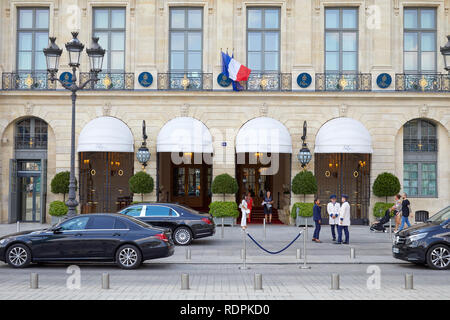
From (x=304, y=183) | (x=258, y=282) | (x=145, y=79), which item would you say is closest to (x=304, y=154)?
(x=304, y=183)

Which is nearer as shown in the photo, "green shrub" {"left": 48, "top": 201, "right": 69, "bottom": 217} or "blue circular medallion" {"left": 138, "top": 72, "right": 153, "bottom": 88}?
"green shrub" {"left": 48, "top": 201, "right": 69, "bottom": 217}

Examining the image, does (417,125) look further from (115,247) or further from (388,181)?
(115,247)

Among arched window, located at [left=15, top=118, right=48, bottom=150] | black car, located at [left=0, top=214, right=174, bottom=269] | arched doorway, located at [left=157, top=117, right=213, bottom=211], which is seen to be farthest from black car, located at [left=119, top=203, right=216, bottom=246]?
arched doorway, located at [left=157, top=117, right=213, bottom=211]

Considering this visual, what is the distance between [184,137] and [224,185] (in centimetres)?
308

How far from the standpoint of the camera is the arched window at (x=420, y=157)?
30.4m

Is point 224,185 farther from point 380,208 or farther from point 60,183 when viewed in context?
point 60,183

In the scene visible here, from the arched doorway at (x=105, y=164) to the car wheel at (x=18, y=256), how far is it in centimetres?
1312

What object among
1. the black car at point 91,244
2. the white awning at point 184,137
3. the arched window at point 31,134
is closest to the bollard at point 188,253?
the black car at point 91,244

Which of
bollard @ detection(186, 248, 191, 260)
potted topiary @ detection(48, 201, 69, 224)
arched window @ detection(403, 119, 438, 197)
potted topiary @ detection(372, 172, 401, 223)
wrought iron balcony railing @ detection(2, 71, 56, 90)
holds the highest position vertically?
wrought iron balcony railing @ detection(2, 71, 56, 90)

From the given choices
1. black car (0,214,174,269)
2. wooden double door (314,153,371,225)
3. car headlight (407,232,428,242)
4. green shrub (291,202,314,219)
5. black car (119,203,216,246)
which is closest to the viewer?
black car (0,214,174,269)

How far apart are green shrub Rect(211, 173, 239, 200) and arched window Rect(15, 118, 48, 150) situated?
30.6 feet

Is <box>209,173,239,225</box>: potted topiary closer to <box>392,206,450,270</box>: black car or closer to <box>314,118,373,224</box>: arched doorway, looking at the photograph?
<box>314,118,373,224</box>: arched doorway

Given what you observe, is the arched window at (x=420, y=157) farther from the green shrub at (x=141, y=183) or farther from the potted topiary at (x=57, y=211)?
the potted topiary at (x=57, y=211)

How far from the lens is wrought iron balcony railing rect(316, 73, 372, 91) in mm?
30000
